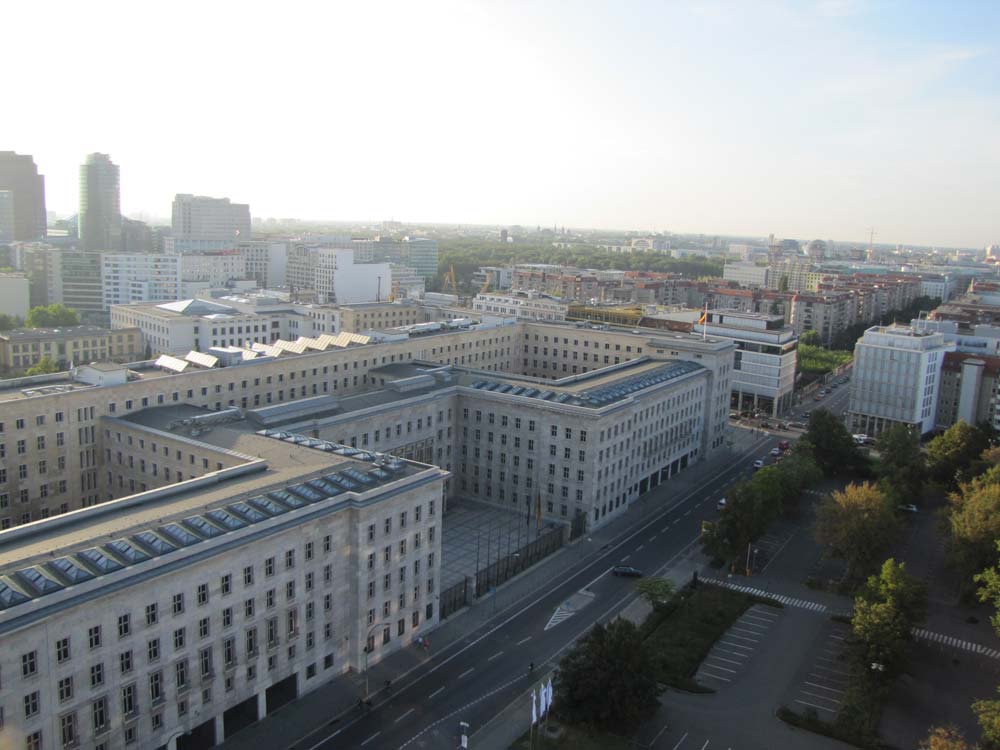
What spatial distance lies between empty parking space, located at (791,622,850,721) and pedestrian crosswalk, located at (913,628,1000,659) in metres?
7.21

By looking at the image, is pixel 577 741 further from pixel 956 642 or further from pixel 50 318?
pixel 50 318

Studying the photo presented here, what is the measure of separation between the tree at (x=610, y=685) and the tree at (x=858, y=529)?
32.4 m

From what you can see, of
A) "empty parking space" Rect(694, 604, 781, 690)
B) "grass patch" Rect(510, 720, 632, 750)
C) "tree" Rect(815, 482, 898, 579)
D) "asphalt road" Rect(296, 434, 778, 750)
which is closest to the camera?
"grass patch" Rect(510, 720, 632, 750)

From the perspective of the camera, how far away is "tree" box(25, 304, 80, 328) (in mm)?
195250

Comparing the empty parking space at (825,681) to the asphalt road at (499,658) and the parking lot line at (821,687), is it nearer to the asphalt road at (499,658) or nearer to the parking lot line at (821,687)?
the parking lot line at (821,687)

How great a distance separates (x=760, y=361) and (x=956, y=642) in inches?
3518

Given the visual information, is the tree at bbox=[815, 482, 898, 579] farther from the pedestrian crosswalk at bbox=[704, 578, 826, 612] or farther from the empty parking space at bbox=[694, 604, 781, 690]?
the empty parking space at bbox=[694, 604, 781, 690]

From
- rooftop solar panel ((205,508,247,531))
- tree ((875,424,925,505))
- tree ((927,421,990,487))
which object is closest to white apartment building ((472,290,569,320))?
tree ((927,421,990,487))

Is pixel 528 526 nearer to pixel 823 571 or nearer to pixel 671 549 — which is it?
pixel 671 549

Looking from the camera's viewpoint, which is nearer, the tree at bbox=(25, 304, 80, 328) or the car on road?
the car on road

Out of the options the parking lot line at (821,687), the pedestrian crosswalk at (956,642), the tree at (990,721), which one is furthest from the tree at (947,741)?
the pedestrian crosswalk at (956,642)

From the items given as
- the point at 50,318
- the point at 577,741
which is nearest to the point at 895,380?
the point at 577,741

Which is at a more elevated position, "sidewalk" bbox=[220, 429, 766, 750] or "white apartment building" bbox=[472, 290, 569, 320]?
"white apartment building" bbox=[472, 290, 569, 320]

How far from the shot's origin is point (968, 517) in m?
79.8
